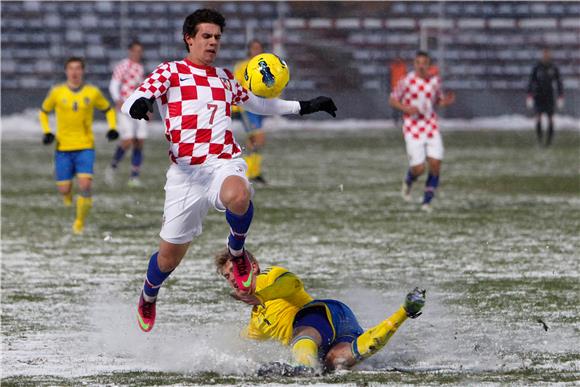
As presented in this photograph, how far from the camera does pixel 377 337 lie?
21.7ft

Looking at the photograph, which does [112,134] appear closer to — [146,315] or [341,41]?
[146,315]

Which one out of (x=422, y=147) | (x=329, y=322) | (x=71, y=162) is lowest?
(x=422, y=147)

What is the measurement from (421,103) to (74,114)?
4.56m

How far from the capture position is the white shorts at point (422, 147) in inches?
626

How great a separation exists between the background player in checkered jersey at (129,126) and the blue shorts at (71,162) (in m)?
4.71

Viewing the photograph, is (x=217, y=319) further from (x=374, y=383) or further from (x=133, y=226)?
(x=133, y=226)

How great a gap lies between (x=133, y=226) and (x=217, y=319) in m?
5.64

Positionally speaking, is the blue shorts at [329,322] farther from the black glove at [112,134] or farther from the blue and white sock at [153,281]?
the black glove at [112,134]

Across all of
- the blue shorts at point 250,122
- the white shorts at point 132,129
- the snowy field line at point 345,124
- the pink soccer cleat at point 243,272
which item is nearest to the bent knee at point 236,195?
the pink soccer cleat at point 243,272

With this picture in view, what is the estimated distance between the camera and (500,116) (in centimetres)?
3853

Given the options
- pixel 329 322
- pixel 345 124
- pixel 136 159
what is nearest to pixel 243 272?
pixel 329 322

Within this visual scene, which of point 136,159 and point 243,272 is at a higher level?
point 243,272

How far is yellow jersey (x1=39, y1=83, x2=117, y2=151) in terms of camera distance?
543 inches

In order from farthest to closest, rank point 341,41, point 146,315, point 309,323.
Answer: point 341,41
point 146,315
point 309,323
